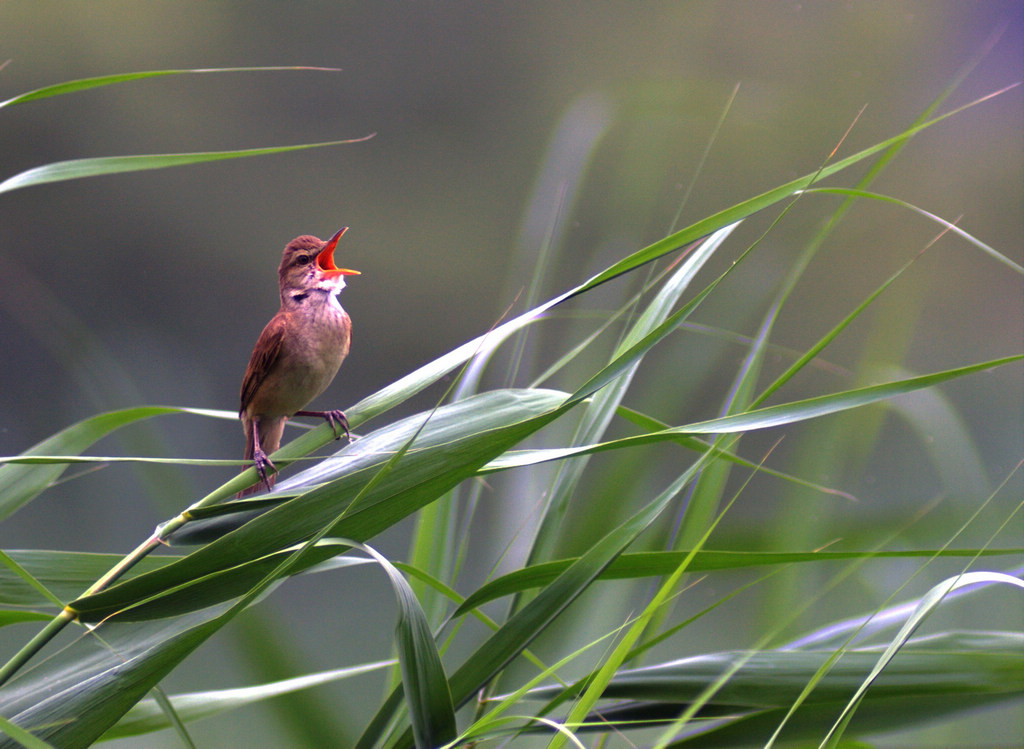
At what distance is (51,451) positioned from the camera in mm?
614

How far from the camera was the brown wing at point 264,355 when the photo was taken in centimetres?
87

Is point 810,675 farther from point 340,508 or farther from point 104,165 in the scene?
point 104,165

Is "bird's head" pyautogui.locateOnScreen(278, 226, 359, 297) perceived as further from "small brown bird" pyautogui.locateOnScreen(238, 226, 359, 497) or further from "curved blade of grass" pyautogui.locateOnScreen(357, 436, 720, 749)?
"curved blade of grass" pyautogui.locateOnScreen(357, 436, 720, 749)

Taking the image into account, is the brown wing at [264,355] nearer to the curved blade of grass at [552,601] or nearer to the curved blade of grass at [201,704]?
the curved blade of grass at [201,704]

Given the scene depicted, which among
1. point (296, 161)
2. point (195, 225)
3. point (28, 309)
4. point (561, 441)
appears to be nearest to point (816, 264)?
point (561, 441)

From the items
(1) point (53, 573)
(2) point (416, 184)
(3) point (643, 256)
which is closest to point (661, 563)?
(3) point (643, 256)

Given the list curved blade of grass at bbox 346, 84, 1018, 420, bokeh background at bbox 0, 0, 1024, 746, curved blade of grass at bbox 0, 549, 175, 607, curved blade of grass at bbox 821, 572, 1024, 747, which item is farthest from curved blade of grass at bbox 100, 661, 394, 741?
bokeh background at bbox 0, 0, 1024, 746

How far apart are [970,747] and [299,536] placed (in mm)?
1276

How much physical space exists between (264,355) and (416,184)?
0.80 metres

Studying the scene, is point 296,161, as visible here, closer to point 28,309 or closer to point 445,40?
point 445,40

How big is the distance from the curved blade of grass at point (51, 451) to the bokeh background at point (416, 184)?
0.78 metres

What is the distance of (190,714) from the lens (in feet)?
2.18

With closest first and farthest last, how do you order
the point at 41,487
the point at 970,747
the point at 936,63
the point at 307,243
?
the point at 41,487, the point at 307,243, the point at 970,747, the point at 936,63

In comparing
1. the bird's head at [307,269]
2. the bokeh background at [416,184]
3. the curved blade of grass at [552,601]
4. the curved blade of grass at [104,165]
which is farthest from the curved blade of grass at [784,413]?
the bokeh background at [416,184]
